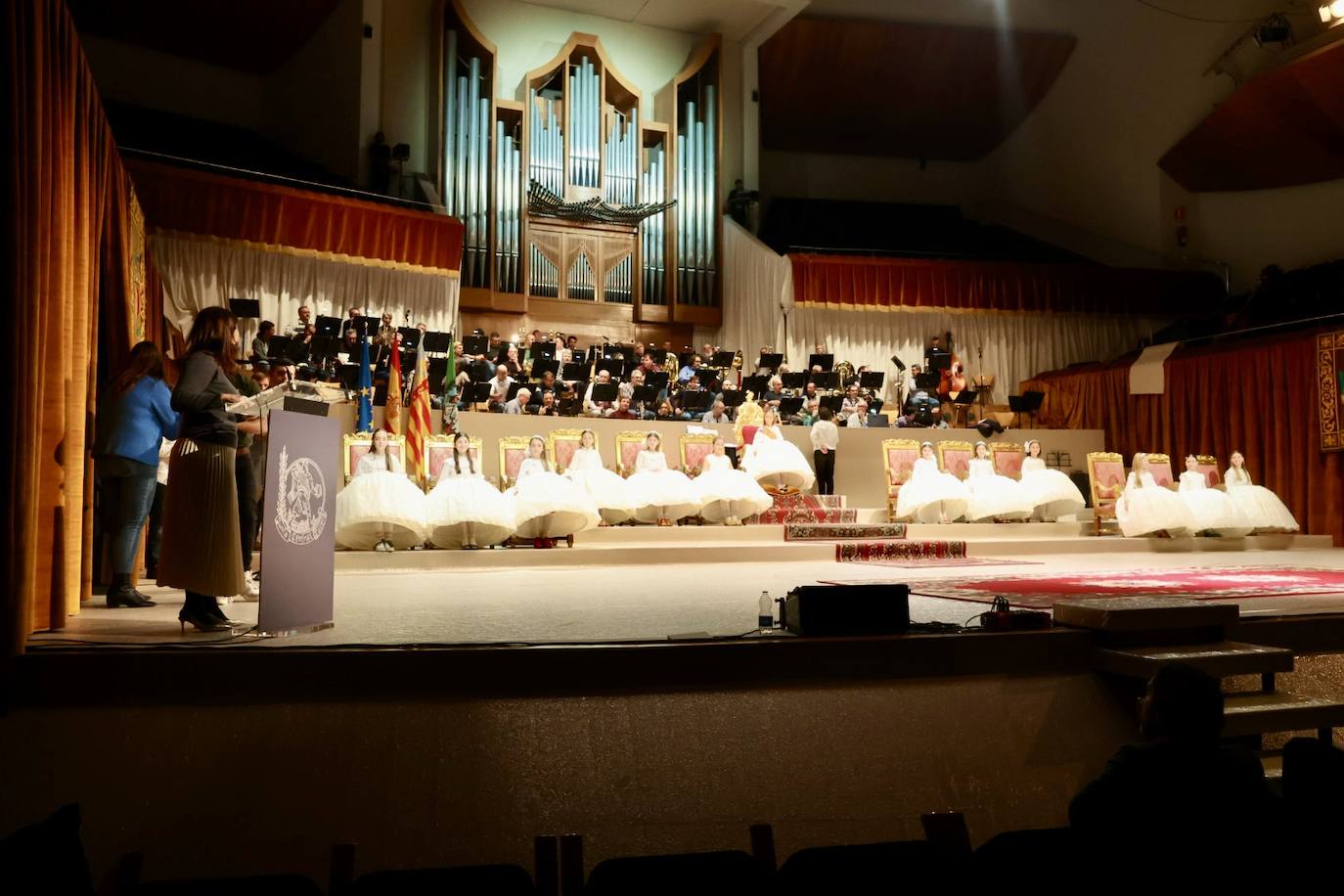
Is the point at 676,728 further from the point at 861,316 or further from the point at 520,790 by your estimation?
the point at 861,316

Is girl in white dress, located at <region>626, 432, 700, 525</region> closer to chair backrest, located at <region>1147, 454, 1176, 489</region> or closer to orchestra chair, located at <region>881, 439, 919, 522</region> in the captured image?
orchestra chair, located at <region>881, 439, 919, 522</region>

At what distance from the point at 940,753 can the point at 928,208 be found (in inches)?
668

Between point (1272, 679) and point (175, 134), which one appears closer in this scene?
point (1272, 679)

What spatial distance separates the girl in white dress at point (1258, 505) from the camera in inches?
388

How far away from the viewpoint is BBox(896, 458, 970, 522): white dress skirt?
32.5 feet

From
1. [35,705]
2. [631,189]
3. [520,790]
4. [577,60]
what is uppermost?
[577,60]

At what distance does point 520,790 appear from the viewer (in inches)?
113

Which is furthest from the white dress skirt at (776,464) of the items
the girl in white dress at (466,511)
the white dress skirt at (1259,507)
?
the white dress skirt at (1259,507)

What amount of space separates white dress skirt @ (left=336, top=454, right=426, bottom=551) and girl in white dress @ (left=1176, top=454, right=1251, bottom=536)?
7.06 metres

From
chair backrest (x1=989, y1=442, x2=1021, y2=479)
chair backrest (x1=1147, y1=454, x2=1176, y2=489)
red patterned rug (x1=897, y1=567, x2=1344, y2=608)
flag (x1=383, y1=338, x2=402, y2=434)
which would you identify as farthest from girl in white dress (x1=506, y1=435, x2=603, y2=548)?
chair backrest (x1=1147, y1=454, x2=1176, y2=489)

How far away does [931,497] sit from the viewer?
9.87 metres

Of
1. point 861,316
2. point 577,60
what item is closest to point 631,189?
point 577,60

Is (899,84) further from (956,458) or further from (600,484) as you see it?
(600,484)

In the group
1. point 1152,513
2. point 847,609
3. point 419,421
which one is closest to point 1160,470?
point 1152,513
